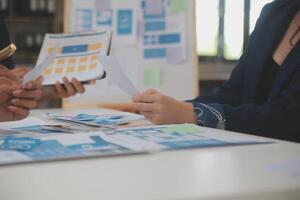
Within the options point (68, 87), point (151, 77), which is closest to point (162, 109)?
point (68, 87)

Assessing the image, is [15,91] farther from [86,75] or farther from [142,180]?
[142,180]

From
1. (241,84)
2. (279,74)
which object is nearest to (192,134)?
(279,74)

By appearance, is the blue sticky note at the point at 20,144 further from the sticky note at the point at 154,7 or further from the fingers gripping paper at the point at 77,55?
the sticky note at the point at 154,7

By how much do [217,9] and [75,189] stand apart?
3.71m

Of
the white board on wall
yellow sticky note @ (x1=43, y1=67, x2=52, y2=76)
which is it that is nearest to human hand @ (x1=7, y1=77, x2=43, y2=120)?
yellow sticky note @ (x1=43, y1=67, x2=52, y2=76)

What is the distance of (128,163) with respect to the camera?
592 mm

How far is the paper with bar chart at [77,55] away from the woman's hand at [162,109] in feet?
1.46

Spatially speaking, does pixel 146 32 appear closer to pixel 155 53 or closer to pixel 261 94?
pixel 155 53

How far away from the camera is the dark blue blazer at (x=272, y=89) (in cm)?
111

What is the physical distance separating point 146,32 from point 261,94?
1.16 m

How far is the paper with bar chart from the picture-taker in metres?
1.53

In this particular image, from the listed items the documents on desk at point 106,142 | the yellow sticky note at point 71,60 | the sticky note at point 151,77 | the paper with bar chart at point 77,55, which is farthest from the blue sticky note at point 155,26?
the documents on desk at point 106,142

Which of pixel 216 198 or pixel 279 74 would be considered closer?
pixel 216 198

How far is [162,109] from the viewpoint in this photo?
1.05 metres
